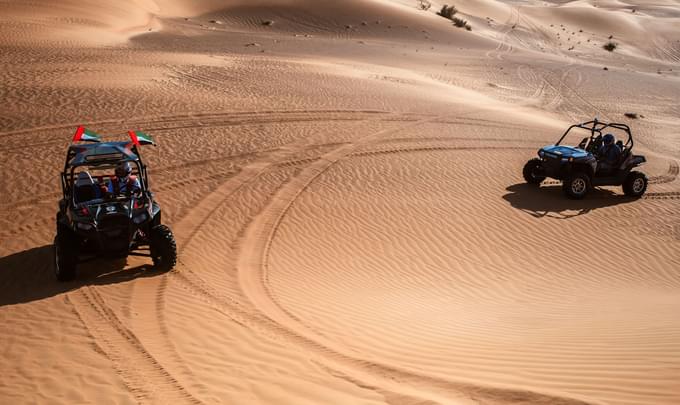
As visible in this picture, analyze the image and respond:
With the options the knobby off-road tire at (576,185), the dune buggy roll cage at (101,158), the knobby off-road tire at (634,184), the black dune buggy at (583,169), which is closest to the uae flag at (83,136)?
the dune buggy roll cage at (101,158)

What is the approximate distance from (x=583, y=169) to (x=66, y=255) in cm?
1033

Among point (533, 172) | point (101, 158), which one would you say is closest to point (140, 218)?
point (101, 158)

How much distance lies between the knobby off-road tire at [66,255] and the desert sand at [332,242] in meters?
0.19

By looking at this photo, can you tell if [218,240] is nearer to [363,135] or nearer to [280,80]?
[363,135]

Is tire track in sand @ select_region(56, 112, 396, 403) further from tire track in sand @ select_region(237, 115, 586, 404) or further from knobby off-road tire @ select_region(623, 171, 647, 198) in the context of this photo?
knobby off-road tire @ select_region(623, 171, 647, 198)

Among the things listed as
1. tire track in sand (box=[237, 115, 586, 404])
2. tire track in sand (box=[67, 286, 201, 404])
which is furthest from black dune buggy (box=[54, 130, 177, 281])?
tire track in sand (box=[237, 115, 586, 404])

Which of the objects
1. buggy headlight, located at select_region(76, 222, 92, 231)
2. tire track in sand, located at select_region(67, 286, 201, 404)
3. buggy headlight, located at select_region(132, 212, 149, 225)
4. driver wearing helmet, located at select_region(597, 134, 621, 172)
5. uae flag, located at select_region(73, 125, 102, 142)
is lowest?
tire track in sand, located at select_region(67, 286, 201, 404)

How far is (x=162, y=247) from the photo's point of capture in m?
8.66

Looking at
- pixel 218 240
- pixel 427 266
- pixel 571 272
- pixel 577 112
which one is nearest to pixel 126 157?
pixel 218 240

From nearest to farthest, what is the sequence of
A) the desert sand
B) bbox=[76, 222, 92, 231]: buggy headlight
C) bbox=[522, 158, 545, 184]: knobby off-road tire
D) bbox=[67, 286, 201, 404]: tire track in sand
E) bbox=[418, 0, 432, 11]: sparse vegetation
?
bbox=[67, 286, 201, 404]: tire track in sand
the desert sand
bbox=[76, 222, 92, 231]: buggy headlight
bbox=[522, 158, 545, 184]: knobby off-road tire
bbox=[418, 0, 432, 11]: sparse vegetation

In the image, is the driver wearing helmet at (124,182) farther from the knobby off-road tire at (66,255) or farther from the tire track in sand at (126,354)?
the tire track in sand at (126,354)

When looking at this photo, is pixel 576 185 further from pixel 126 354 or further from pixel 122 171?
pixel 126 354

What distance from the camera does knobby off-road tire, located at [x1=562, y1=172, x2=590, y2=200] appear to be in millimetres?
13516

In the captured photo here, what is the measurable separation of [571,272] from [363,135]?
7.94m
